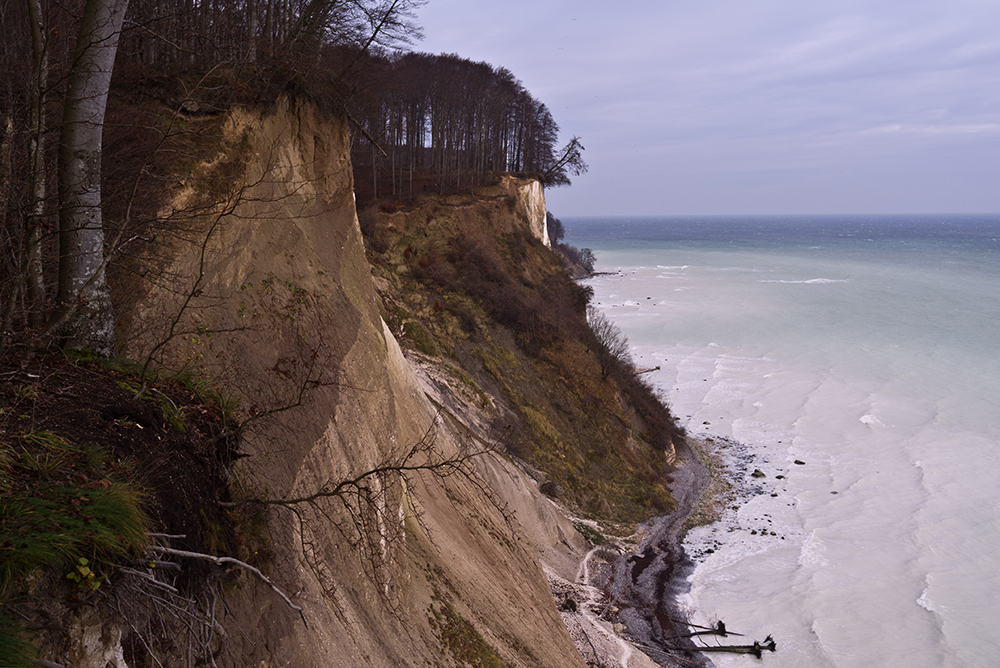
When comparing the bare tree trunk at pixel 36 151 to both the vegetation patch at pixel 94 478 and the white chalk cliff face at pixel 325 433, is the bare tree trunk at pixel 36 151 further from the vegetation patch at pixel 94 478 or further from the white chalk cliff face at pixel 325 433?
the white chalk cliff face at pixel 325 433

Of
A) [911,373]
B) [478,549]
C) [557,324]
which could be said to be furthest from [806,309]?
[478,549]

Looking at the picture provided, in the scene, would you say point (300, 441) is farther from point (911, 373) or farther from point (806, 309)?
point (806, 309)

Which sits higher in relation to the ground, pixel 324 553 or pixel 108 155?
pixel 108 155

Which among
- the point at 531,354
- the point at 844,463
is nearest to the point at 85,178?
the point at 531,354

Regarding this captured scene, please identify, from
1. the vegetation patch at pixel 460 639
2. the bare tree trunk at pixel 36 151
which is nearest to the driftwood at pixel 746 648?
the vegetation patch at pixel 460 639

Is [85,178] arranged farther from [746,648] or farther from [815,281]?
[815,281]
